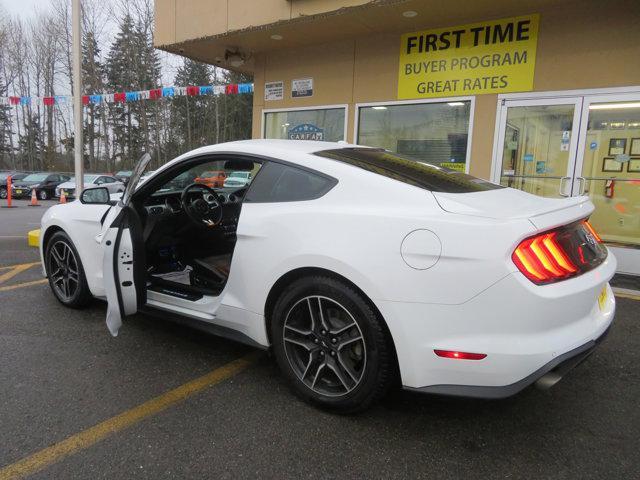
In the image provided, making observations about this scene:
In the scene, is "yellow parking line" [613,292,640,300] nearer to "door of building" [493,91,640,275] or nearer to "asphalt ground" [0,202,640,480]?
"door of building" [493,91,640,275]

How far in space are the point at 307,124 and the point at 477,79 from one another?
126 inches

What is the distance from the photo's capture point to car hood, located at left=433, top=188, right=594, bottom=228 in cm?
221

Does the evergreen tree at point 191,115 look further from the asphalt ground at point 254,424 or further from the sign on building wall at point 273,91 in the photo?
the asphalt ground at point 254,424

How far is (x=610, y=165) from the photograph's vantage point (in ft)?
20.5

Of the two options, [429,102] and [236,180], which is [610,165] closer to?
[429,102]

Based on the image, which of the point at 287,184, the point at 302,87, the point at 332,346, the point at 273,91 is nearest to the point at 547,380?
the point at 332,346

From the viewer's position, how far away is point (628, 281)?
5.61 metres

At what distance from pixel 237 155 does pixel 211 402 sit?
1506 millimetres

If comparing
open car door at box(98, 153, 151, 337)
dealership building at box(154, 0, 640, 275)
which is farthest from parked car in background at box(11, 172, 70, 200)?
open car door at box(98, 153, 151, 337)

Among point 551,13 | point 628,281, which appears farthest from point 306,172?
point 551,13

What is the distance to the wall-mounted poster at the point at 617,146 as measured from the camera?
6.08 meters

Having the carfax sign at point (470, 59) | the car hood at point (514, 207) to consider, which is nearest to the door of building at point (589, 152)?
the carfax sign at point (470, 59)

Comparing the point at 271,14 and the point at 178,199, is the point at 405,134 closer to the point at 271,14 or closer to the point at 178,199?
the point at 271,14

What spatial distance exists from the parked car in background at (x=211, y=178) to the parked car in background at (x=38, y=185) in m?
20.8
